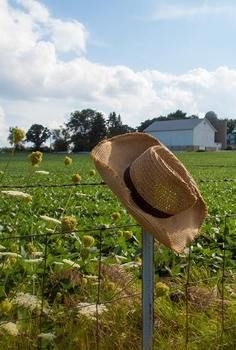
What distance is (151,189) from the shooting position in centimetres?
196

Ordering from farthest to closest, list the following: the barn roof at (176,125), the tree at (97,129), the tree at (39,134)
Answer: the barn roof at (176,125) < the tree at (97,129) < the tree at (39,134)

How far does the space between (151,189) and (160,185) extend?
0.03m

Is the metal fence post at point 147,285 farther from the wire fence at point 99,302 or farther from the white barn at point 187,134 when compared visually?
the white barn at point 187,134

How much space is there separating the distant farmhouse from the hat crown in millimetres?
79635

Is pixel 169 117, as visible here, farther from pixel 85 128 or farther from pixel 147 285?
pixel 147 285

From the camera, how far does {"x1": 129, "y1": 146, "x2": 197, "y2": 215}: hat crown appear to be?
194 centimetres

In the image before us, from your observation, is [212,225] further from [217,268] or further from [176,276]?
[176,276]

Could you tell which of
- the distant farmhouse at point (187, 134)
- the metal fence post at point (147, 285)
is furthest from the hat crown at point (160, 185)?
the distant farmhouse at point (187, 134)

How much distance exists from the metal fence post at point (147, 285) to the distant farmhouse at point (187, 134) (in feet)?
261

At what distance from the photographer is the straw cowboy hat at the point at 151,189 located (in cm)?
195

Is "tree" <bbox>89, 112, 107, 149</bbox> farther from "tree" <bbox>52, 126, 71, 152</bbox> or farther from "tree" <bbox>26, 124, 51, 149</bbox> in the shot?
"tree" <bbox>26, 124, 51, 149</bbox>

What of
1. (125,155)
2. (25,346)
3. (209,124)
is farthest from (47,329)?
(209,124)

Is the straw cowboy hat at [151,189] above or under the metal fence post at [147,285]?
above

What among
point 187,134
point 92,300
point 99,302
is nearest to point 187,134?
point 187,134
